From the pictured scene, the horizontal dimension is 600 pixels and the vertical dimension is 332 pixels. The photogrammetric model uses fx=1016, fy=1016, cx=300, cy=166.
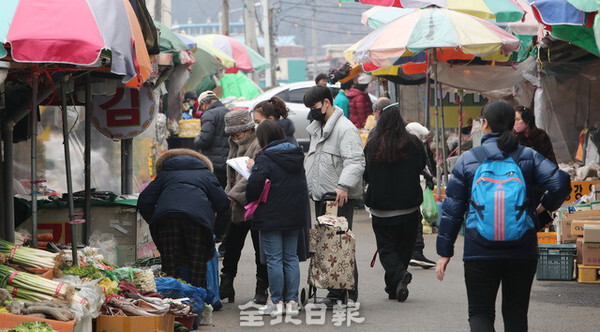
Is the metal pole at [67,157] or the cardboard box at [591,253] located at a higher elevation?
the metal pole at [67,157]

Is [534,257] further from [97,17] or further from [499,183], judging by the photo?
[97,17]

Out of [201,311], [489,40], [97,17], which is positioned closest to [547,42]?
[489,40]

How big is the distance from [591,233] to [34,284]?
5626 millimetres

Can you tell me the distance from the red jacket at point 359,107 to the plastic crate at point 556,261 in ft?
31.4

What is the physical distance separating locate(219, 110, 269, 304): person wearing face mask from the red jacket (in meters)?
10.0

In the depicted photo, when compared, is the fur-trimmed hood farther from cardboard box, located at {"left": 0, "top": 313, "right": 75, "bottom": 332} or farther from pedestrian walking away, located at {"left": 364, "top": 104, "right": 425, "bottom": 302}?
cardboard box, located at {"left": 0, "top": 313, "right": 75, "bottom": 332}

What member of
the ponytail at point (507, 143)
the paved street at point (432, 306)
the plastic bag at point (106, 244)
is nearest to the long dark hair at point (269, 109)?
the paved street at point (432, 306)

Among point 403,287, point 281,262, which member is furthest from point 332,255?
point 403,287

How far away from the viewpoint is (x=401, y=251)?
9656 mm

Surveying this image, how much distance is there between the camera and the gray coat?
940cm

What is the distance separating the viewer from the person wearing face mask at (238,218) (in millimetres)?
9344

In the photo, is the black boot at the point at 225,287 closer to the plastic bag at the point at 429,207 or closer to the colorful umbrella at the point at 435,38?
the plastic bag at the point at 429,207

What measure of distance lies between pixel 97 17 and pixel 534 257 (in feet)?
10.6

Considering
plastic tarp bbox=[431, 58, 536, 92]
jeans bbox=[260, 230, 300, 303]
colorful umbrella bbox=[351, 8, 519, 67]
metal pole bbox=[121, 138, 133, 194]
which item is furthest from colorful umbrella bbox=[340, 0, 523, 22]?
jeans bbox=[260, 230, 300, 303]
